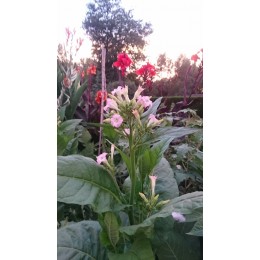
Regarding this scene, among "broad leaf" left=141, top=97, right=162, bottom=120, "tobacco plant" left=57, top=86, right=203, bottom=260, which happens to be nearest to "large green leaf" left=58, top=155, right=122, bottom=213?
"tobacco plant" left=57, top=86, right=203, bottom=260

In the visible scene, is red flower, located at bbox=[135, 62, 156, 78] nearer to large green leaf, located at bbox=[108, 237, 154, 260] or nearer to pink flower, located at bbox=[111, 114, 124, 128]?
pink flower, located at bbox=[111, 114, 124, 128]

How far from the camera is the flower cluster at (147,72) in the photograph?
575 mm

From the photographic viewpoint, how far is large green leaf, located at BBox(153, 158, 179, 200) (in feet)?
2.04

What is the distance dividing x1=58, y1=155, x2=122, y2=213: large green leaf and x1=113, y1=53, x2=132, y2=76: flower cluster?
0.55ft

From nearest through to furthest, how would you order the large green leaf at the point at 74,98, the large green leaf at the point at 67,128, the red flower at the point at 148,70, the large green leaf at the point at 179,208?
1. the large green leaf at the point at 179,208
2. the red flower at the point at 148,70
3. the large green leaf at the point at 67,128
4. the large green leaf at the point at 74,98

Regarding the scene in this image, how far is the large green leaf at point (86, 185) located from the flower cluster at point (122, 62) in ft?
0.55

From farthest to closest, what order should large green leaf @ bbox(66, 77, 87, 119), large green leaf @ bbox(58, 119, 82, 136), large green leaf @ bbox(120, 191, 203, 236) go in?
large green leaf @ bbox(66, 77, 87, 119) → large green leaf @ bbox(58, 119, 82, 136) → large green leaf @ bbox(120, 191, 203, 236)

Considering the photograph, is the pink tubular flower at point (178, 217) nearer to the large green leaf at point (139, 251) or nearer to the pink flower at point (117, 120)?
the large green leaf at point (139, 251)

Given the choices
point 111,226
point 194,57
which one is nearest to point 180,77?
point 194,57

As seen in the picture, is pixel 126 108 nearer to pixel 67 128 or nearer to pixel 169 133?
pixel 169 133

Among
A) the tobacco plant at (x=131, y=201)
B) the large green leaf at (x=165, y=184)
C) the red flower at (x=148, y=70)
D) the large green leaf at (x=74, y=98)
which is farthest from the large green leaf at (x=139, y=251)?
the large green leaf at (x=74, y=98)

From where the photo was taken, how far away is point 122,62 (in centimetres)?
59
